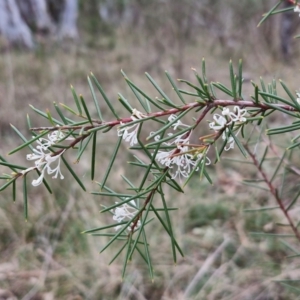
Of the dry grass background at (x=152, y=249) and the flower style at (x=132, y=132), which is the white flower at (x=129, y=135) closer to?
the flower style at (x=132, y=132)

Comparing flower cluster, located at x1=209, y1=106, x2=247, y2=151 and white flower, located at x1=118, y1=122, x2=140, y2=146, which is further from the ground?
white flower, located at x1=118, y1=122, x2=140, y2=146

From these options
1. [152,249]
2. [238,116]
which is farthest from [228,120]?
[152,249]

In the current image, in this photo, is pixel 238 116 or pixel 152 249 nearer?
pixel 238 116

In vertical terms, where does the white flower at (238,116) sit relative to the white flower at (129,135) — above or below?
below

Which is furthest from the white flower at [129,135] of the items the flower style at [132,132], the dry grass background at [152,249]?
the dry grass background at [152,249]

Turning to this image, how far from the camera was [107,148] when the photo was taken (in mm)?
2900

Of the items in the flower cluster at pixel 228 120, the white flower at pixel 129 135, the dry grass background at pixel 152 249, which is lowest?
the dry grass background at pixel 152 249

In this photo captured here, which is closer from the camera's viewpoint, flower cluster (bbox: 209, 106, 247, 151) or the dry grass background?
flower cluster (bbox: 209, 106, 247, 151)

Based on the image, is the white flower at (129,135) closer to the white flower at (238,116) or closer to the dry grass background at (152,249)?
the white flower at (238,116)

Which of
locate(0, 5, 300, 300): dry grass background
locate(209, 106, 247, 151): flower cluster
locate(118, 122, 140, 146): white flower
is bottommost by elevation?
locate(0, 5, 300, 300): dry grass background

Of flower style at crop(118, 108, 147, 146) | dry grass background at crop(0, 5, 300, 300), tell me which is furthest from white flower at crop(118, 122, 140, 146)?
dry grass background at crop(0, 5, 300, 300)

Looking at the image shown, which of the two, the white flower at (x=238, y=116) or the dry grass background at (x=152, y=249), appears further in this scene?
the dry grass background at (x=152, y=249)

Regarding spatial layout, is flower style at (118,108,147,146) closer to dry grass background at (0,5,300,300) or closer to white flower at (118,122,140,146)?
white flower at (118,122,140,146)

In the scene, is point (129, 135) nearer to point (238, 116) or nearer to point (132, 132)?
point (132, 132)
